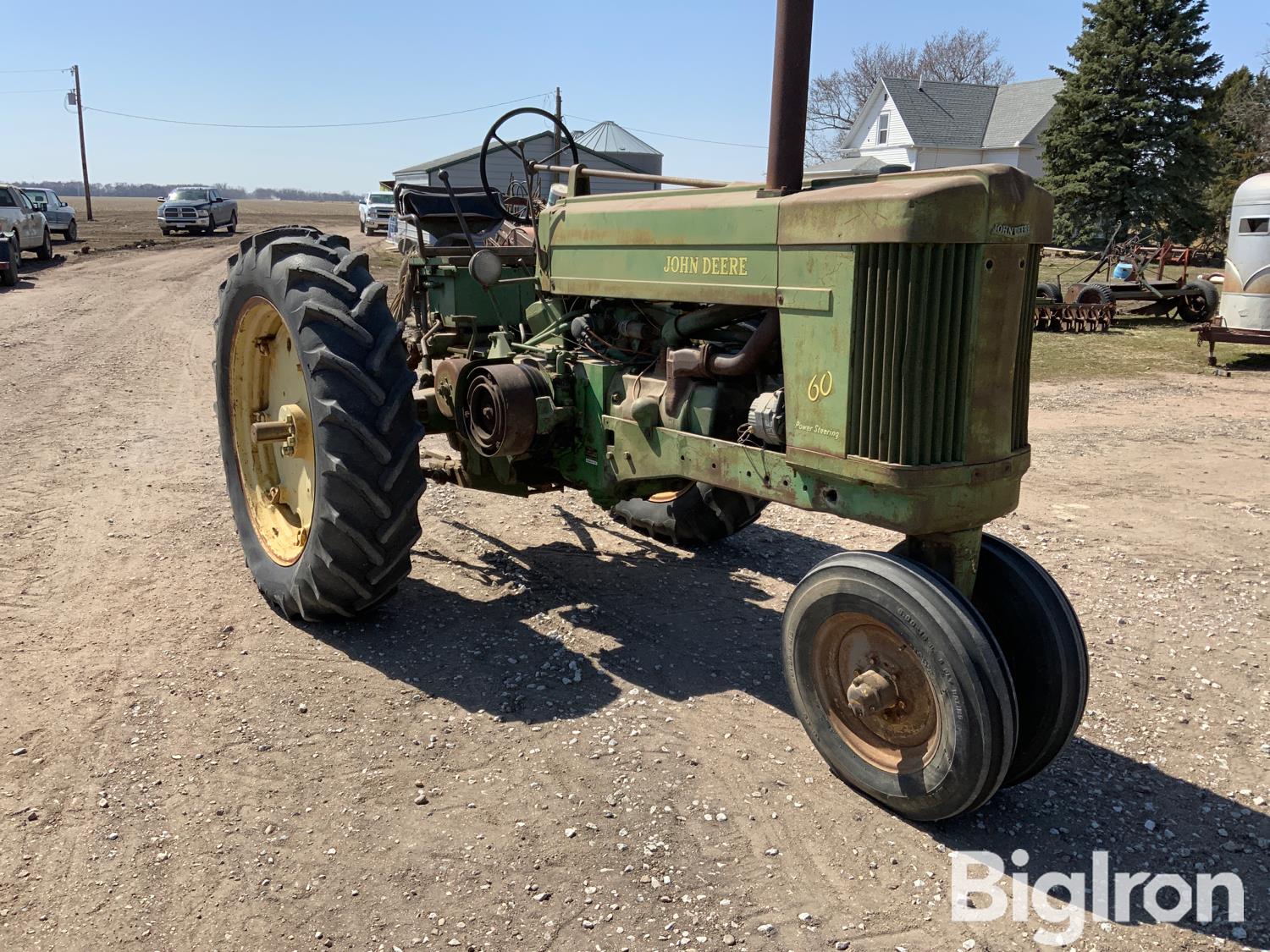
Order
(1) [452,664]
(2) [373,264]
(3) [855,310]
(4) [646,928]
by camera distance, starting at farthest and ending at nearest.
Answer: (2) [373,264] < (1) [452,664] < (3) [855,310] < (4) [646,928]

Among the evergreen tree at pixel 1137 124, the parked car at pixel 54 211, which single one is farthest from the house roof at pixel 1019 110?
the parked car at pixel 54 211

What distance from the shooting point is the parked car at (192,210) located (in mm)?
31969

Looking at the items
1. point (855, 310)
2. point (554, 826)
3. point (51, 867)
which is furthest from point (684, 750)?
point (51, 867)

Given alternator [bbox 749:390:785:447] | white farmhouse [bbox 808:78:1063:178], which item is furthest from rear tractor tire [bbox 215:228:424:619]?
white farmhouse [bbox 808:78:1063:178]

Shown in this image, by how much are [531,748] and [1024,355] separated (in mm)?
2168

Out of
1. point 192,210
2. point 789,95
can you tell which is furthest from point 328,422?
point 192,210

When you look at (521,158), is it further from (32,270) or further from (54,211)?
(54,211)

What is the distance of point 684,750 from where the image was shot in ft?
11.8

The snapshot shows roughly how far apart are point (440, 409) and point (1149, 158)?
29.1 metres

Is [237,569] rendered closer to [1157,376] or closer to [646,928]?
[646,928]

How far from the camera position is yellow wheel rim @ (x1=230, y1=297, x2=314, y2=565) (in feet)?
15.3

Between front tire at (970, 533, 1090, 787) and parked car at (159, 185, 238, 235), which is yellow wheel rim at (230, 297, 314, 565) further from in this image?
parked car at (159, 185, 238, 235)

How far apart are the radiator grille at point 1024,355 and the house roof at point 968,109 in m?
39.9

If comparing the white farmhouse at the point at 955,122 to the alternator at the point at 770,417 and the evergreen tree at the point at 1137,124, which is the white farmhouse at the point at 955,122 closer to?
the evergreen tree at the point at 1137,124
